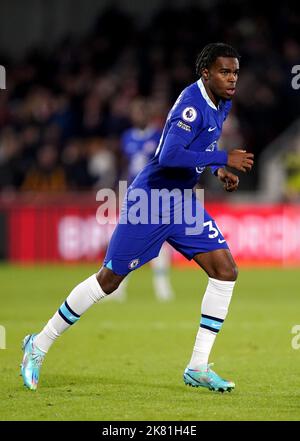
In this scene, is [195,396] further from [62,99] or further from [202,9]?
[202,9]

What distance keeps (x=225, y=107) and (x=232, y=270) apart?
109 cm

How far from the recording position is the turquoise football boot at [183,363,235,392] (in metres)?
6.87

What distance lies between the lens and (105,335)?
10102 millimetres

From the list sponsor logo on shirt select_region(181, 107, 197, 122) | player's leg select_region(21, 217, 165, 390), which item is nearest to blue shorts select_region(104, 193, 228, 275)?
player's leg select_region(21, 217, 165, 390)

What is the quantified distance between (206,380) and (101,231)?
11.1 metres

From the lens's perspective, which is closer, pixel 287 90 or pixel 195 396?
pixel 195 396

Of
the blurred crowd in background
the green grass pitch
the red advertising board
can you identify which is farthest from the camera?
the blurred crowd in background

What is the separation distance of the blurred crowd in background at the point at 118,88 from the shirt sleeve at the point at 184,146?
10160mm

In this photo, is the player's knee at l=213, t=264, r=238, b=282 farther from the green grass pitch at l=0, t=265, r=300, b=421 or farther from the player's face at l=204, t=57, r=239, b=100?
the player's face at l=204, t=57, r=239, b=100

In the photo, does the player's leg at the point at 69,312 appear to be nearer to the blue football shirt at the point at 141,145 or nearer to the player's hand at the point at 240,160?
the player's hand at the point at 240,160

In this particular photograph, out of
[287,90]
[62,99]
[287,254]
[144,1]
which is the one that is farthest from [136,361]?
[144,1]

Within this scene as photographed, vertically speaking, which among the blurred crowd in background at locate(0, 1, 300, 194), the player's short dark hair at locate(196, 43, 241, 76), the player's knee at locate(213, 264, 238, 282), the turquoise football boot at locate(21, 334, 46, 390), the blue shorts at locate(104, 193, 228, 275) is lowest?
the turquoise football boot at locate(21, 334, 46, 390)

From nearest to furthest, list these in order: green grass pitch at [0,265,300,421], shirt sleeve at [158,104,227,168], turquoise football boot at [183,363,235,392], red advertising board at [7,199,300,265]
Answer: green grass pitch at [0,265,300,421], shirt sleeve at [158,104,227,168], turquoise football boot at [183,363,235,392], red advertising board at [7,199,300,265]

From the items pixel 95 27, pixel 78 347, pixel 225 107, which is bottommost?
pixel 78 347
